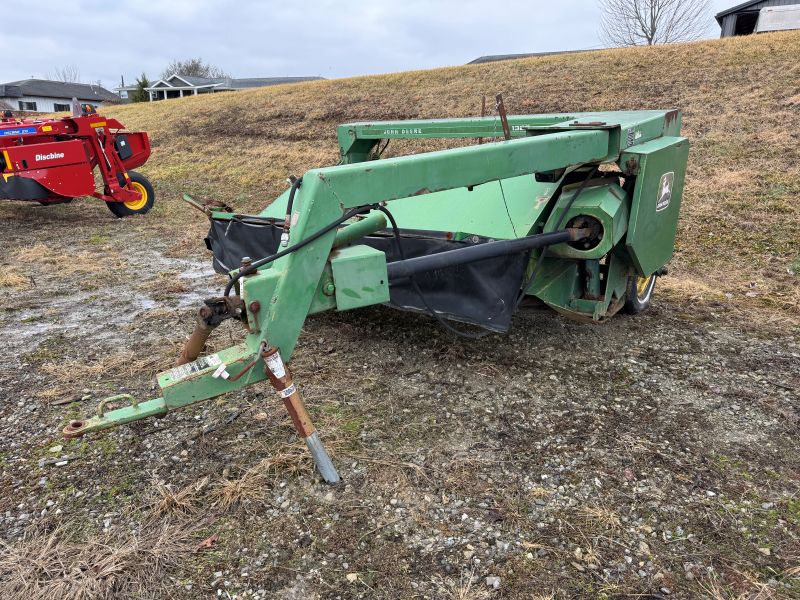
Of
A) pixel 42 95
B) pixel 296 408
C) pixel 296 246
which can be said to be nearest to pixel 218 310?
pixel 296 246

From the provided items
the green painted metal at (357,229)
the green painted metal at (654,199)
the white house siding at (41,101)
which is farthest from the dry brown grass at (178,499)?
the white house siding at (41,101)

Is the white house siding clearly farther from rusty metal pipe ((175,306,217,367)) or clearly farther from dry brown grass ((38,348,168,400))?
rusty metal pipe ((175,306,217,367))

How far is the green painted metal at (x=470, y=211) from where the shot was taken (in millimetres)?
2139

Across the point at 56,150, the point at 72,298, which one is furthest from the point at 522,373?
the point at 56,150

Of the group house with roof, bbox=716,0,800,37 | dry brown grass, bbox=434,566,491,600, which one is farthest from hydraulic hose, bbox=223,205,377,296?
house with roof, bbox=716,0,800,37

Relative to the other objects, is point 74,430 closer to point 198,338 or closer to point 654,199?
point 198,338

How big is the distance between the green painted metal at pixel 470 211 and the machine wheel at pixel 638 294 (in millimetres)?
301

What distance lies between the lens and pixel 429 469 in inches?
101

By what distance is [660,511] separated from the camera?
7.55 feet

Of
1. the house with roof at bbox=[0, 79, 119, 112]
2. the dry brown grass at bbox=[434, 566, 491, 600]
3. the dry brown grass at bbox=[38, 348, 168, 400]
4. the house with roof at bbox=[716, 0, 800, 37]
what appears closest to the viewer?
the dry brown grass at bbox=[434, 566, 491, 600]


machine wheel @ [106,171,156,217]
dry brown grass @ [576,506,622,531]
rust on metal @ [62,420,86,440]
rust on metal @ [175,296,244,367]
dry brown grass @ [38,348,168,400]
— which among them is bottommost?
dry brown grass @ [576,506,622,531]

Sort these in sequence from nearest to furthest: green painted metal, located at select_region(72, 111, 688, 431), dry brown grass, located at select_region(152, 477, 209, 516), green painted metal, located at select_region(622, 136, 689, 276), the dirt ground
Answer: the dirt ground
green painted metal, located at select_region(72, 111, 688, 431)
dry brown grass, located at select_region(152, 477, 209, 516)
green painted metal, located at select_region(622, 136, 689, 276)

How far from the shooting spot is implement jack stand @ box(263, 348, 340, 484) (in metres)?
2.17

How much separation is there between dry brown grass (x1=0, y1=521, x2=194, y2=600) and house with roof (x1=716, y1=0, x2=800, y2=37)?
27367mm
